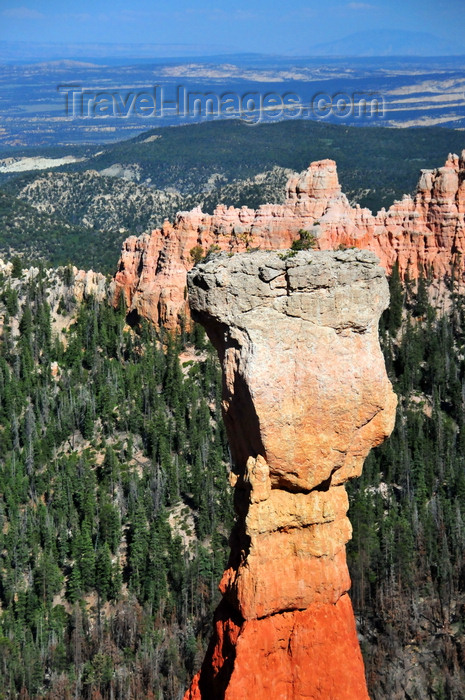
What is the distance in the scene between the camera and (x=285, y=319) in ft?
58.4

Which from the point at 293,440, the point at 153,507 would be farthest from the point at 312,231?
the point at 293,440

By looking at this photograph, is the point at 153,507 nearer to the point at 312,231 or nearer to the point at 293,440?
the point at 312,231

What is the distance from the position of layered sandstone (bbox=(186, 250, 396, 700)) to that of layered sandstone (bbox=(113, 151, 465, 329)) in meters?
65.8

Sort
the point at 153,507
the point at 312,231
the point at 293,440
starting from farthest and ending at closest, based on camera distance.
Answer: the point at 312,231 < the point at 153,507 < the point at 293,440

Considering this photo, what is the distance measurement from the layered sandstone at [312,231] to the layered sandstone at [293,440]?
2592 inches

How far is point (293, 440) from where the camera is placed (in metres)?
A: 17.8

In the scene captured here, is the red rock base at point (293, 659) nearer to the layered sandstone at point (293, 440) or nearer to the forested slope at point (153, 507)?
the layered sandstone at point (293, 440)

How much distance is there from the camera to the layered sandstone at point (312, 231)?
8669 centimetres

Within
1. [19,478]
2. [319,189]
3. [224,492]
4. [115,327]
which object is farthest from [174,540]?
[319,189]

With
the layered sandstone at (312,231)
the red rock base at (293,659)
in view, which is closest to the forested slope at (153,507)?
the layered sandstone at (312,231)

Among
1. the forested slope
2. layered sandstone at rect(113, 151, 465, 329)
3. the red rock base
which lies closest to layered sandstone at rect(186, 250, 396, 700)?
the red rock base

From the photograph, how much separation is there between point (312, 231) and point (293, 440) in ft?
222

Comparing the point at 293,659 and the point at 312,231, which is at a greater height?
the point at 312,231

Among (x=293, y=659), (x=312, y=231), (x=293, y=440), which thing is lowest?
(x=293, y=659)
